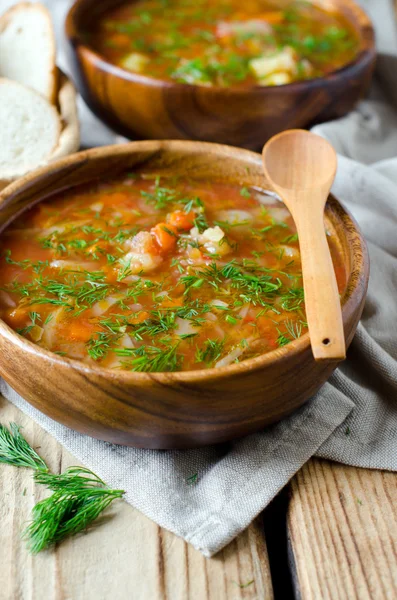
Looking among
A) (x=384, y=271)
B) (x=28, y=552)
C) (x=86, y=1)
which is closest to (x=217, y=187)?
(x=384, y=271)

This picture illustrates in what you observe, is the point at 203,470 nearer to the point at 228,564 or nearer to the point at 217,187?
the point at 228,564

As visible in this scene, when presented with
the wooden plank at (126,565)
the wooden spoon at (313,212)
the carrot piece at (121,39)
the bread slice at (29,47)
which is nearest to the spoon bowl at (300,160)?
the wooden spoon at (313,212)

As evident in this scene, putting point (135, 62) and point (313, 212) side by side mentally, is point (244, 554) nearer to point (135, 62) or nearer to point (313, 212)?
point (313, 212)

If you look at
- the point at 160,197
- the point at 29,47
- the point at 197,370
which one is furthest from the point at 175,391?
the point at 29,47

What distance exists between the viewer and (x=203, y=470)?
8.13 ft

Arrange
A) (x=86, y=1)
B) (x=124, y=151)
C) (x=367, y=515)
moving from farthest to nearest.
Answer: (x=86, y=1) → (x=124, y=151) → (x=367, y=515)

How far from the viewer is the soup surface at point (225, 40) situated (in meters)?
4.09

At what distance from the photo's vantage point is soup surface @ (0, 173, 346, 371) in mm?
2383

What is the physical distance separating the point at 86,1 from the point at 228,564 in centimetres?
366

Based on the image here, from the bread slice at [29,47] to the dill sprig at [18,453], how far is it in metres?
2.17

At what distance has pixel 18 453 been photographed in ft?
8.17

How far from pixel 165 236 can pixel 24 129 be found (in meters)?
1.29

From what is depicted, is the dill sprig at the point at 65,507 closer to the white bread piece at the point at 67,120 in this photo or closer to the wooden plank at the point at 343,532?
the wooden plank at the point at 343,532

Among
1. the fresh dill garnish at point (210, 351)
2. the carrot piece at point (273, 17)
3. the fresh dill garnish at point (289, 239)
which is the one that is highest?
the fresh dill garnish at point (210, 351)
